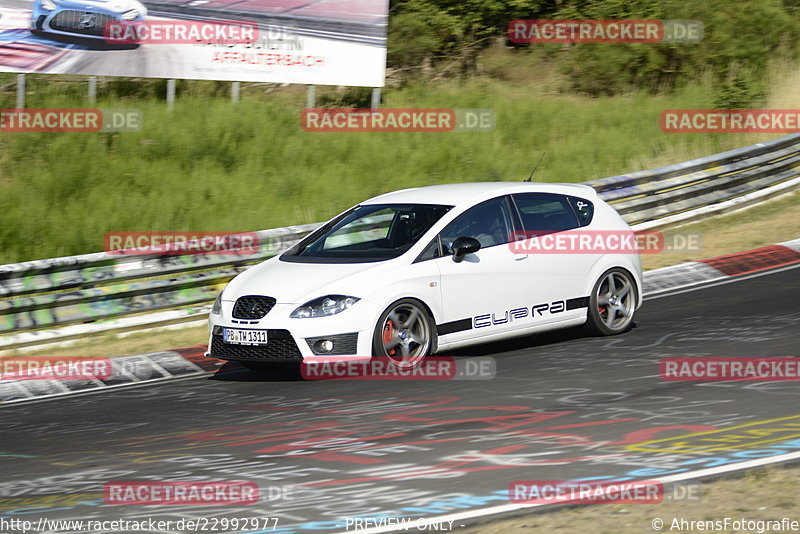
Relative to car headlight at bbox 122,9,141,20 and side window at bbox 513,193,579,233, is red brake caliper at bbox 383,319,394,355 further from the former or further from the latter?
car headlight at bbox 122,9,141,20

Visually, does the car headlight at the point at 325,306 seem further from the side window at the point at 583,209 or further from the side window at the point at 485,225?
the side window at the point at 583,209

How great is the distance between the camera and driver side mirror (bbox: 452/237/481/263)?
948cm

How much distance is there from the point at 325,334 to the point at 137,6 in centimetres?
1161

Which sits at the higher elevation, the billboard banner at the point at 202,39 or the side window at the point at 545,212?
the billboard banner at the point at 202,39

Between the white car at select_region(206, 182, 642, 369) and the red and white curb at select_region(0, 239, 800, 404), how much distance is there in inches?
40.8

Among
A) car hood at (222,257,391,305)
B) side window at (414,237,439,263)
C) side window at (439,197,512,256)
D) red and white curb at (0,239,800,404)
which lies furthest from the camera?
red and white curb at (0,239,800,404)

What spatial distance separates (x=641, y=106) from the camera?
22.8 meters

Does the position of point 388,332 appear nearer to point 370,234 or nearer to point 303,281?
point 303,281

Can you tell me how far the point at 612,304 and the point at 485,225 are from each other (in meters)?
1.65

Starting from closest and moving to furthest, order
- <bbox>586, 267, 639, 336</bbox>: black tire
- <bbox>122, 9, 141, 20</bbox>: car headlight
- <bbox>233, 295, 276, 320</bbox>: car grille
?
<bbox>233, 295, 276, 320</bbox>: car grille → <bbox>586, 267, 639, 336</bbox>: black tire → <bbox>122, 9, 141, 20</bbox>: car headlight

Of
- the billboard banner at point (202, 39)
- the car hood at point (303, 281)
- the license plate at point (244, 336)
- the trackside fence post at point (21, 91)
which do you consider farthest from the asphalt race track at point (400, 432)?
the billboard banner at point (202, 39)

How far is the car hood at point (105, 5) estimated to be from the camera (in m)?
18.0

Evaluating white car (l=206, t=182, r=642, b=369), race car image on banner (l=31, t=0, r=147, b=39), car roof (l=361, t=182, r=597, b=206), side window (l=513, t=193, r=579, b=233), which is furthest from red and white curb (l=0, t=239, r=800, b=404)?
race car image on banner (l=31, t=0, r=147, b=39)

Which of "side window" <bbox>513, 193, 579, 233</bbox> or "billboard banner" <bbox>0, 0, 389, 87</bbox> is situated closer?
"side window" <bbox>513, 193, 579, 233</bbox>
